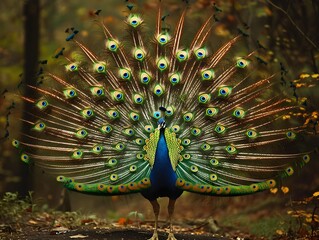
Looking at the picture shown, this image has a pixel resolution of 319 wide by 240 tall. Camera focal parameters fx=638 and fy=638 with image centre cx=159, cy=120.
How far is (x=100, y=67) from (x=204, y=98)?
63.3 inches

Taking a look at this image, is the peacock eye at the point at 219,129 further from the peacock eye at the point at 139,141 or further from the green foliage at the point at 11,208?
the green foliage at the point at 11,208

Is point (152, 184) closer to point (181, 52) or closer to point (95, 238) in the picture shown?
point (95, 238)

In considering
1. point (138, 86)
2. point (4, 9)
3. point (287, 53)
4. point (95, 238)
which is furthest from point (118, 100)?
point (4, 9)

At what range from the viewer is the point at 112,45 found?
31.3 ft

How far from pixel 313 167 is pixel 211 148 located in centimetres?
592

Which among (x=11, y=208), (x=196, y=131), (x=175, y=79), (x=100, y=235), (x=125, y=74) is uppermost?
(x=125, y=74)

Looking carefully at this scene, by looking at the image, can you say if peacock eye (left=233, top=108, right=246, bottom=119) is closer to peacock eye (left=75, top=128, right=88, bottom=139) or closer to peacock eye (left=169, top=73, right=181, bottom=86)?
peacock eye (left=169, top=73, right=181, bottom=86)

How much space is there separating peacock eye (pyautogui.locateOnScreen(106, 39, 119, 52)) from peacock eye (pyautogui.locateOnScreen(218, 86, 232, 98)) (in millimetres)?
1664

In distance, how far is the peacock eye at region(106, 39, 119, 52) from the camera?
31.2ft

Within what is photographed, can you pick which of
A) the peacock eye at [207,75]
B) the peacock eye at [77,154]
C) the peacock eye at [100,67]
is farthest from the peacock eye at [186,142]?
the peacock eye at [100,67]

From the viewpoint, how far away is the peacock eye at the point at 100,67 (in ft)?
31.0

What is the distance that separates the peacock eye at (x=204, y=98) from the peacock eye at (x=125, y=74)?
1.07 m

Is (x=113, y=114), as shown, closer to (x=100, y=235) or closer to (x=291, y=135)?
(x=100, y=235)

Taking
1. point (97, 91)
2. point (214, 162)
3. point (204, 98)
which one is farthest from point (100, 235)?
point (204, 98)
